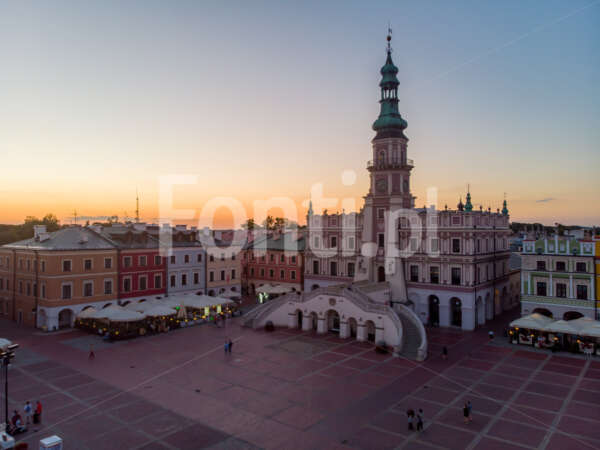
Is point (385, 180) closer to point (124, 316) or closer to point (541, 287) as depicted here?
point (541, 287)

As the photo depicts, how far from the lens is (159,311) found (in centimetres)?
4394

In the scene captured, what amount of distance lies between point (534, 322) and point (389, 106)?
30.8 meters

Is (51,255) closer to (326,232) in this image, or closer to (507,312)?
(326,232)

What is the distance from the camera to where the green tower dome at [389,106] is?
53312 mm

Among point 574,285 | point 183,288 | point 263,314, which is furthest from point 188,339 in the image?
point 574,285

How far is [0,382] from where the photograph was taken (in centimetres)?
2889

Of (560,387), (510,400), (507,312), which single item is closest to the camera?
(510,400)

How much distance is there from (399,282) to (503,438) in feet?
97.3

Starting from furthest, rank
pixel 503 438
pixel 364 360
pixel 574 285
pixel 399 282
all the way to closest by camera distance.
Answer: pixel 399 282
pixel 574 285
pixel 364 360
pixel 503 438

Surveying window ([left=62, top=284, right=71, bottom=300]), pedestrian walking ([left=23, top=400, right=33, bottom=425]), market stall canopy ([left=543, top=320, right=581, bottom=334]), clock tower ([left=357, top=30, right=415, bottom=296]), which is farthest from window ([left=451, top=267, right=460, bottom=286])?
window ([left=62, top=284, right=71, bottom=300])

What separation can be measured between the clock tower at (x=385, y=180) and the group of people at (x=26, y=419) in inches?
1515

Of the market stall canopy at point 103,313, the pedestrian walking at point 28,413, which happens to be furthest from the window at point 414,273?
the pedestrian walking at point 28,413

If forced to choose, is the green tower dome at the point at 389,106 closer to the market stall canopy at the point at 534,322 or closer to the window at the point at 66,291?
the market stall canopy at the point at 534,322

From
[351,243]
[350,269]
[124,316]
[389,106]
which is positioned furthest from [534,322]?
[124,316]
